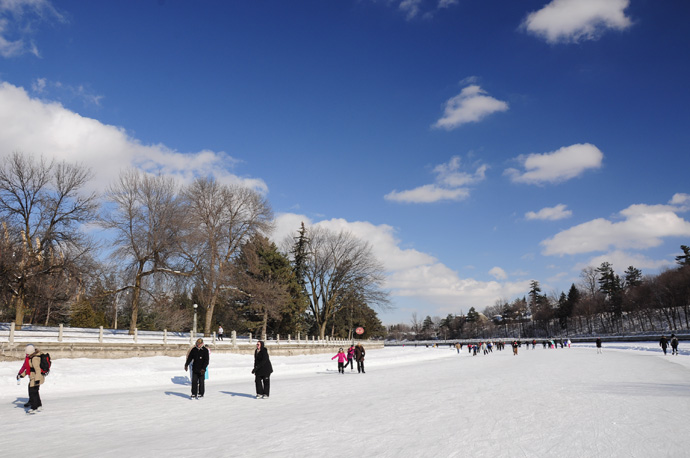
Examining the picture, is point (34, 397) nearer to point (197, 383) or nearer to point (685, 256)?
point (197, 383)

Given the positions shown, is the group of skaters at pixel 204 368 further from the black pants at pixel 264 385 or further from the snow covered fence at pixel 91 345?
the snow covered fence at pixel 91 345

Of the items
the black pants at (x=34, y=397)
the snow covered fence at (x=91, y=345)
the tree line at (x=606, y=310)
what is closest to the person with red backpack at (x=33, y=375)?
the black pants at (x=34, y=397)

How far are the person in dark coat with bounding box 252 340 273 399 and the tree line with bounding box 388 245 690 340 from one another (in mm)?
88927

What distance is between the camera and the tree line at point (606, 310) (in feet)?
271

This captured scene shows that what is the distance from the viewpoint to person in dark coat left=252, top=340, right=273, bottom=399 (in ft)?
38.1

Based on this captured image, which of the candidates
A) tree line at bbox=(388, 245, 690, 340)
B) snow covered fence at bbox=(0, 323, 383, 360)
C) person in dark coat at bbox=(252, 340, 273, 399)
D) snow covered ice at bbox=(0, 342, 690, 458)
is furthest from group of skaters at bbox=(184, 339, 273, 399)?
tree line at bbox=(388, 245, 690, 340)

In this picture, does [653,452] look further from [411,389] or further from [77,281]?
[77,281]

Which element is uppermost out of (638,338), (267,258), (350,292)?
(267,258)

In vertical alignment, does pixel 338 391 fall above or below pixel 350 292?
below

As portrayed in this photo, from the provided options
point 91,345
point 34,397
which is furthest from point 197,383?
point 91,345

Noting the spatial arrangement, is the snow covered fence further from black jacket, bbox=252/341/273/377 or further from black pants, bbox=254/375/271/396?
black jacket, bbox=252/341/273/377

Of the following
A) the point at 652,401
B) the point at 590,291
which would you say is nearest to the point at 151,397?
the point at 652,401

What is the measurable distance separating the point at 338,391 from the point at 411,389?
232 centimetres

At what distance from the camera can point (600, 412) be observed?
879 centimetres
